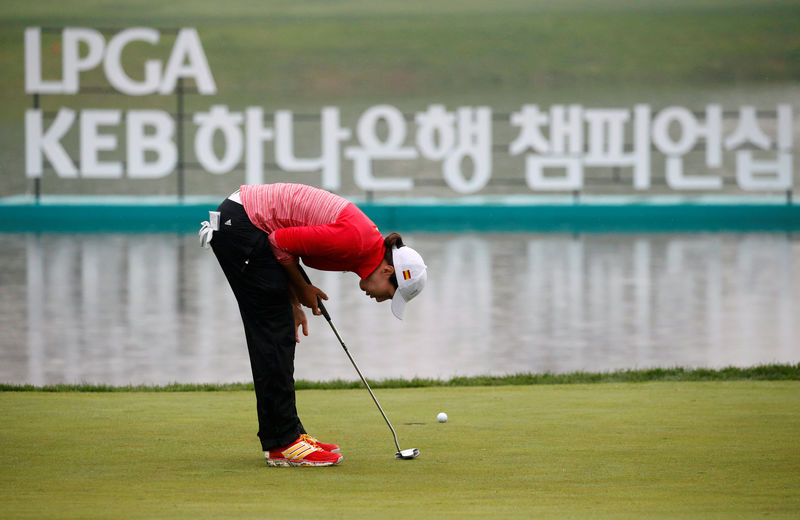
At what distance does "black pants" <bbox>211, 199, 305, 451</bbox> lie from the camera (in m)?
4.93

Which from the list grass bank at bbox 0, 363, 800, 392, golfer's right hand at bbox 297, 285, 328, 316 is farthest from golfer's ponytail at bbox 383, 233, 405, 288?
grass bank at bbox 0, 363, 800, 392

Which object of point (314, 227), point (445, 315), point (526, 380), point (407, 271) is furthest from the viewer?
point (445, 315)

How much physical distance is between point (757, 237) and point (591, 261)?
494cm

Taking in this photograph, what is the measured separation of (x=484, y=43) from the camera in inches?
1791

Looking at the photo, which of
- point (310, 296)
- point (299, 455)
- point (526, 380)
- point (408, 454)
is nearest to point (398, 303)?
point (310, 296)

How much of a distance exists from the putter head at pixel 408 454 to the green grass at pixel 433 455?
36 millimetres

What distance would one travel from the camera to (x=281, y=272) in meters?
4.96

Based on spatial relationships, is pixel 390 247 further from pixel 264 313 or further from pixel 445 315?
pixel 445 315

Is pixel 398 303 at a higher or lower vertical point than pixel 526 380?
higher

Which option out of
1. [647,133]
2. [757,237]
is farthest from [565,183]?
[757,237]

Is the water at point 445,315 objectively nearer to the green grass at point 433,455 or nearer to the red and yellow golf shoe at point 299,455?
the green grass at point 433,455

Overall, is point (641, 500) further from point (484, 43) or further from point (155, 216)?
point (484, 43)

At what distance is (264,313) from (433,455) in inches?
32.1

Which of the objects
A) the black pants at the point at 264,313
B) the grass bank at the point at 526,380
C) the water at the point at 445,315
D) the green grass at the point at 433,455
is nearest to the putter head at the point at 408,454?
the green grass at the point at 433,455
